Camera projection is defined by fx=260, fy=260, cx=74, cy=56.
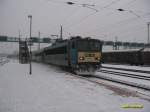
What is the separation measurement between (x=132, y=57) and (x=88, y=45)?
2099 cm

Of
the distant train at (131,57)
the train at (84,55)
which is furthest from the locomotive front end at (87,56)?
the distant train at (131,57)

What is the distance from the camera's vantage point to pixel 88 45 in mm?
20297

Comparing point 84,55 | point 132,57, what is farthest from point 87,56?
point 132,57

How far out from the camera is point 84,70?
1991 centimetres

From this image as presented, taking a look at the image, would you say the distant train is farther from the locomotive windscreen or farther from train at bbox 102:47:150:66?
the locomotive windscreen

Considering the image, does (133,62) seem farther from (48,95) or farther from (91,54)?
(48,95)

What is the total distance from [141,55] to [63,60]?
17610 mm

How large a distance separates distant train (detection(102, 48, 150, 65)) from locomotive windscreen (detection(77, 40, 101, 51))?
56.7ft

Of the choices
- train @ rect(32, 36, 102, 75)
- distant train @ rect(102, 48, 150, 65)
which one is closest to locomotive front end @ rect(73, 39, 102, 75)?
train @ rect(32, 36, 102, 75)

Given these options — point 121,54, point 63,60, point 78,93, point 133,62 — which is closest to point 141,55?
point 133,62

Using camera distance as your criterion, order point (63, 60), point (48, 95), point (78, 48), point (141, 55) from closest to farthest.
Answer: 1. point (48, 95)
2. point (78, 48)
3. point (63, 60)
4. point (141, 55)

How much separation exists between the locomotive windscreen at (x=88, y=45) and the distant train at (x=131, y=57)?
17273 millimetres

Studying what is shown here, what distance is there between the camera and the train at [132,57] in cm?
3662

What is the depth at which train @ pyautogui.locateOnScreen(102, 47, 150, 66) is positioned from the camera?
120ft
